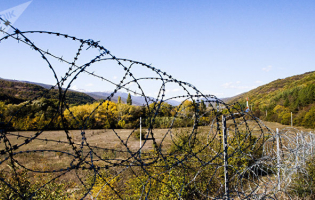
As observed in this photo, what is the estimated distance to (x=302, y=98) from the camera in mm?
24156

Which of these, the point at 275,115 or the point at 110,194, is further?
the point at 275,115

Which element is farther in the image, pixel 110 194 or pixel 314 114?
pixel 314 114

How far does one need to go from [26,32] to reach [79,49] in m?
0.50

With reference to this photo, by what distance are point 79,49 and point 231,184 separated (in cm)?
576

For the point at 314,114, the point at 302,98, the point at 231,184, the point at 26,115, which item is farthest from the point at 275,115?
the point at 26,115

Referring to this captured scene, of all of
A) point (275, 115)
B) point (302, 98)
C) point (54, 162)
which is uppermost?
point (302, 98)

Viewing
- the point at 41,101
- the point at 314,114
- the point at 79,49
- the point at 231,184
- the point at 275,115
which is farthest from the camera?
the point at 275,115

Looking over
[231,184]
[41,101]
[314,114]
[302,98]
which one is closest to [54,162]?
[41,101]

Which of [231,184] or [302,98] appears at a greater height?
[302,98]

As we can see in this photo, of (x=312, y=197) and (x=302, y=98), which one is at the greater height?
(x=302, y=98)

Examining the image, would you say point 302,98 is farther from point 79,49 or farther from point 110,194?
point 79,49

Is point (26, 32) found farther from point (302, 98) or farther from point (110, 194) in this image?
point (302, 98)

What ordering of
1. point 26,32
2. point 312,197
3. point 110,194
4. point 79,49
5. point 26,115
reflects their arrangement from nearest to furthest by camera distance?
point 26,32 < point 79,49 < point 110,194 < point 312,197 < point 26,115

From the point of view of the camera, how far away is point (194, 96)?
2771 millimetres
